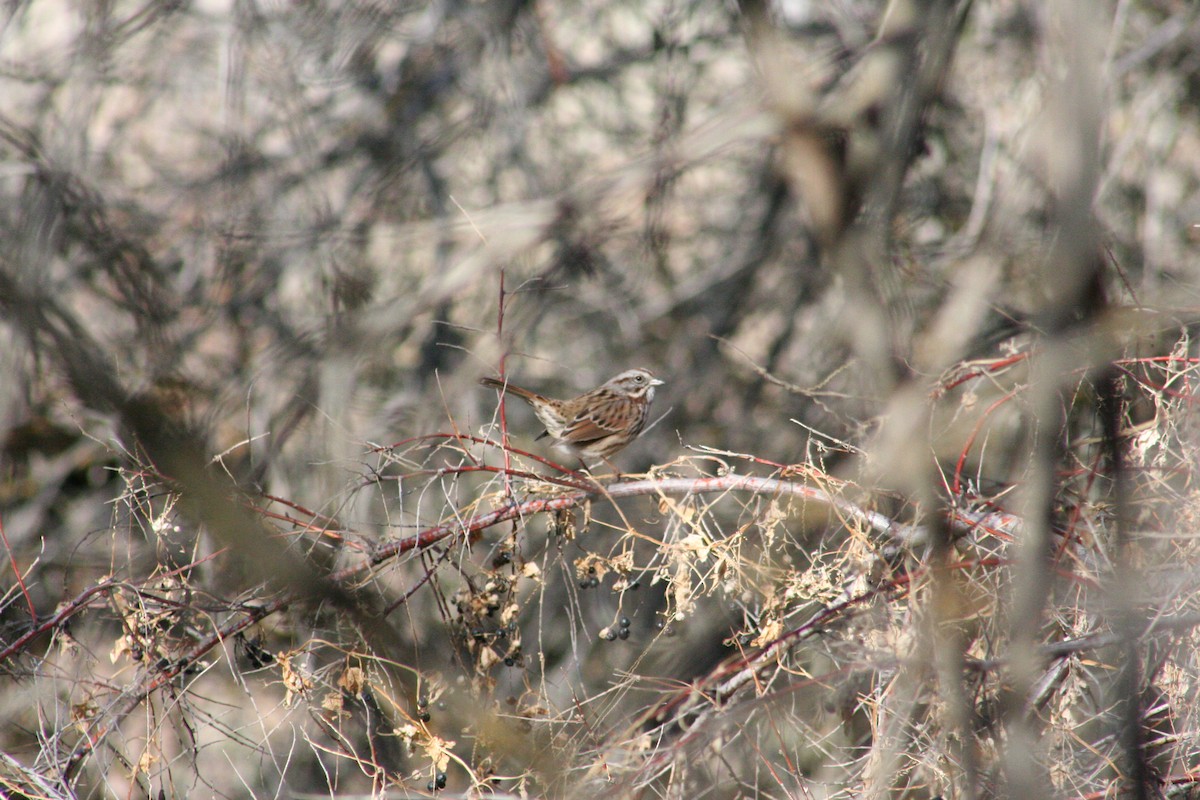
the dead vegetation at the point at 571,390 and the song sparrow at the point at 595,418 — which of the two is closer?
the dead vegetation at the point at 571,390

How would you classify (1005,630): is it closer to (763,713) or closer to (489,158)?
(763,713)

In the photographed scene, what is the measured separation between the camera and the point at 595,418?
5.09 m

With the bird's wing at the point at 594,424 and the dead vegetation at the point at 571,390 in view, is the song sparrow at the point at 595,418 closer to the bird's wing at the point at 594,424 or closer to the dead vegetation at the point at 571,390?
the bird's wing at the point at 594,424

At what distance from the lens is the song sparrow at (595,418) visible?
16.6 feet

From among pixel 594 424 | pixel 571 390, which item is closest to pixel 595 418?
pixel 594 424

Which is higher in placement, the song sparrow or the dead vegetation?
the dead vegetation

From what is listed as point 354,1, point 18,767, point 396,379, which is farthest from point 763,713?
point 354,1

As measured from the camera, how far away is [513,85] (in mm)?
6023

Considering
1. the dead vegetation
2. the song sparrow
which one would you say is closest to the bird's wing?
the song sparrow

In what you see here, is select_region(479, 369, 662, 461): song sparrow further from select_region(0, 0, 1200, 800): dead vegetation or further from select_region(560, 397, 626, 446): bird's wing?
select_region(0, 0, 1200, 800): dead vegetation

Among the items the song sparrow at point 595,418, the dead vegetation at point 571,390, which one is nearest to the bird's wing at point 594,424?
the song sparrow at point 595,418

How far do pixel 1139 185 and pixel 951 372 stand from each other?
3.40m

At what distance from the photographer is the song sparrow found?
5051 mm

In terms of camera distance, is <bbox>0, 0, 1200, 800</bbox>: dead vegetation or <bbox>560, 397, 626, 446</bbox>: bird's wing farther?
<bbox>560, 397, 626, 446</bbox>: bird's wing
